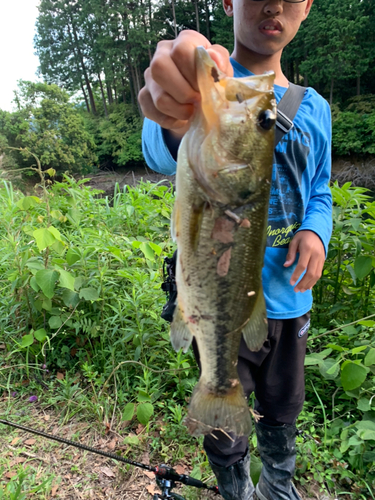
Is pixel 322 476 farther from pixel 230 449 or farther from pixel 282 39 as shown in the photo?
pixel 282 39

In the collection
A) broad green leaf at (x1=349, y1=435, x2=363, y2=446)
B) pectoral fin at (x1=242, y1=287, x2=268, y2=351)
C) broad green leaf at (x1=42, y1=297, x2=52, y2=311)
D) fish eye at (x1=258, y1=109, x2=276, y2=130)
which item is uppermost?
fish eye at (x1=258, y1=109, x2=276, y2=130)

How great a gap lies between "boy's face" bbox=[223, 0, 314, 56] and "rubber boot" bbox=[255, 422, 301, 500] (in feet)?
6.94

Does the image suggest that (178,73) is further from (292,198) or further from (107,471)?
(107,471)

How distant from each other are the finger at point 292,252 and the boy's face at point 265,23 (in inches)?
38.2

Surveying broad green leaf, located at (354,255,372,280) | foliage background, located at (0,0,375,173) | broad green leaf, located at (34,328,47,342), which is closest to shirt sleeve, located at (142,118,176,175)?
broad green leaf, located at (354,255,372,280)

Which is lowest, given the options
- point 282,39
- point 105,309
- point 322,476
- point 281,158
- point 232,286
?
point 322,476

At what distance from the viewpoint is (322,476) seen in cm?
225

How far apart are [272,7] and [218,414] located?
6.15ft

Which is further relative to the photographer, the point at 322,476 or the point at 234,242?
the point at 322,476

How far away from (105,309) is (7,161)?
27.1 m

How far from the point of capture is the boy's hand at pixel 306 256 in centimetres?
157

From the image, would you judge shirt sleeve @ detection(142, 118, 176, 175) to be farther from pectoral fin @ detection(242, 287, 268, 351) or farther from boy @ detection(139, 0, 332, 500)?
pectoral fin @ detection(242, 287, 268, 351)

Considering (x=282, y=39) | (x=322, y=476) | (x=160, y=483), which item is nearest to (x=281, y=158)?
(x=282, y=39)

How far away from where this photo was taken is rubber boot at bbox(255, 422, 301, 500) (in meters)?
1.92
